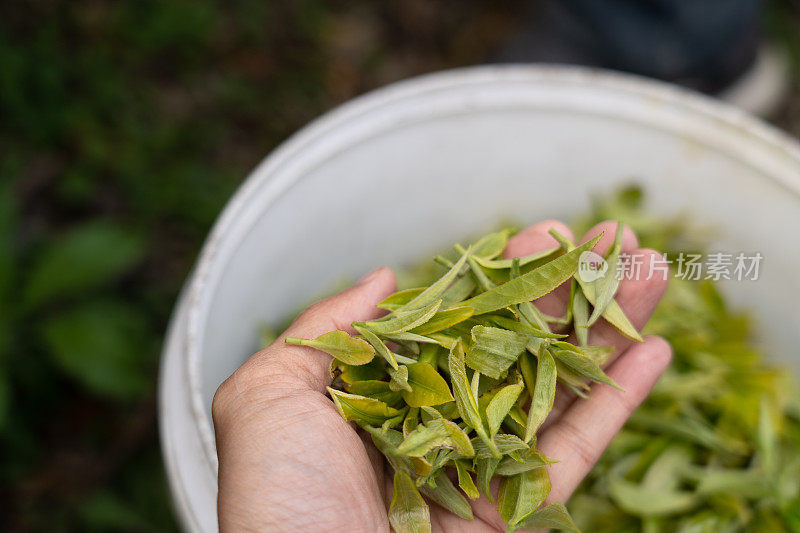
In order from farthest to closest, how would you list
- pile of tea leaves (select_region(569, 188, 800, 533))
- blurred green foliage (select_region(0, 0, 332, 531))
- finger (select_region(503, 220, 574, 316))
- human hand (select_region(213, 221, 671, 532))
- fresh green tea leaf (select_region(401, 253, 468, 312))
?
1. blurred green foliage (select_region(0, 0, 332, 531))
2. pile of tea leaves (select_region(569, 188, 800, 533))
3. finger (select_region(503, 220, 574, 316))
4. fresh green tea leaf (select_region(401, 253, 468, 312))
5. human hand (select_region(213, 221, 671, 532))

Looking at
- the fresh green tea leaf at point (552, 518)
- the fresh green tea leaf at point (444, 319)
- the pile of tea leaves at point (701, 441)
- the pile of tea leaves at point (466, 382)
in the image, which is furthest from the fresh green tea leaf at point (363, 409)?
the pile of tea leaves at point (701, 441)

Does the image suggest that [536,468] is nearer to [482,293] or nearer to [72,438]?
[482,293]

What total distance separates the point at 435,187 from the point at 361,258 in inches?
8.0

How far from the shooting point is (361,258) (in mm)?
1385

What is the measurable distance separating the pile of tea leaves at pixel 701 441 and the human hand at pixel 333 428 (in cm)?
19

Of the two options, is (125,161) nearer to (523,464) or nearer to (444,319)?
(444,319)

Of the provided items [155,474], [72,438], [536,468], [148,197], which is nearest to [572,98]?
[536,468]

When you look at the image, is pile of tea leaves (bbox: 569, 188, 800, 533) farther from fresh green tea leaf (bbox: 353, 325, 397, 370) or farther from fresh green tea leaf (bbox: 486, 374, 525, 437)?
fresh green tea leaf (bbox: 353, 325, 397, 370)

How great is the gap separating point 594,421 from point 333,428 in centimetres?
39

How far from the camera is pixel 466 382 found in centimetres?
81

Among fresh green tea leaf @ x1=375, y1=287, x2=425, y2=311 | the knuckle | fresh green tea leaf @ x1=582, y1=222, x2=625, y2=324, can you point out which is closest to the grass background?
the knuckle

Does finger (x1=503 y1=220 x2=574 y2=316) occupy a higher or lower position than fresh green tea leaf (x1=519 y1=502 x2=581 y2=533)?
higher

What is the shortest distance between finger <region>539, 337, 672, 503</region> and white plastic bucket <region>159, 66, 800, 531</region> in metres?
0.42

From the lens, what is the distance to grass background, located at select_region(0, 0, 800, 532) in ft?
4.90
